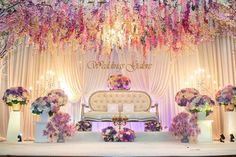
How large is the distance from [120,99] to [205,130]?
3015mm

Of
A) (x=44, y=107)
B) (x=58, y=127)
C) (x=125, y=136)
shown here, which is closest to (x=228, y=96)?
(x=125, y=136)

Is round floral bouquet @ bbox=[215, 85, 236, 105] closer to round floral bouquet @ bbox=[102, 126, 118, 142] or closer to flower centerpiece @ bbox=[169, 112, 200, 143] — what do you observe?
flower centerpiece @ bbox=[169, 112, 200, 143]

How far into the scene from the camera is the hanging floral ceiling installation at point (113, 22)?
299 inches

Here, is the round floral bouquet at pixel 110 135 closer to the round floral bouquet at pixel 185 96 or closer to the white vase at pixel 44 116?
the white vase at pixel 44 116

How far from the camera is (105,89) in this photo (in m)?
9.76

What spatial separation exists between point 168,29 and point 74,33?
2.45 metres

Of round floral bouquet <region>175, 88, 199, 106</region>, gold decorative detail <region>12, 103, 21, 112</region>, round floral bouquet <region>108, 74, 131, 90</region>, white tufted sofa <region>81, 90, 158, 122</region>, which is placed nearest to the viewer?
gold decorative detail <region>12, 103, 21, 112</region>

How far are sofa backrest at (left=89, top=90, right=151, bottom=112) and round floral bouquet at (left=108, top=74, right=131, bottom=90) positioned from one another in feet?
0.40

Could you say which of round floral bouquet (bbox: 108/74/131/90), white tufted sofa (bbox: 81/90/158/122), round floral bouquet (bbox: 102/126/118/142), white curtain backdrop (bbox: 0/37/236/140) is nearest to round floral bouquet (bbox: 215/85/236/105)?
white curtain backdrop (bbox: 0/37/236/140)

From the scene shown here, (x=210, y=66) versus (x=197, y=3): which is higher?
(x=197, y=3)

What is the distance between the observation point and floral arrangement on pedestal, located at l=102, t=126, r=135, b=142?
7051 millimetres

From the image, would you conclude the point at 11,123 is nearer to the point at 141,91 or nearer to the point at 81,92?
the point at 81,92

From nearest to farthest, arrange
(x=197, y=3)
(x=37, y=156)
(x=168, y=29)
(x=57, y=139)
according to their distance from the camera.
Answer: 1. (x=37, y=156)
2. (x=57, y=139)
3. (x=197, y=3)
4. (x=168, y=29)

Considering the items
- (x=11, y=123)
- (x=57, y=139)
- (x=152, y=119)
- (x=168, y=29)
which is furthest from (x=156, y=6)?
(x=11, y=123)
